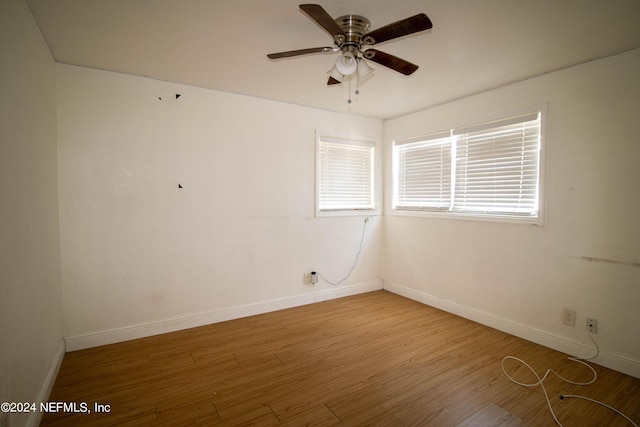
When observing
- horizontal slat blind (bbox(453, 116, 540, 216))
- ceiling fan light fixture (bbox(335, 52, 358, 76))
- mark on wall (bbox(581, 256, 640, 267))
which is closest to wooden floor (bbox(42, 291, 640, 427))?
mark on wall (bbox(581, 256, 640, 267))

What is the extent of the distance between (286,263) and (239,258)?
593 millimetres

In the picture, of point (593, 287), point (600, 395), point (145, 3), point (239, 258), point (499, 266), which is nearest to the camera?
point (145, 3)

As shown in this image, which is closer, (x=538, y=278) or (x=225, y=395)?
(x=225, y=395)

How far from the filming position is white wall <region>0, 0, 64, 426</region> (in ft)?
4.82

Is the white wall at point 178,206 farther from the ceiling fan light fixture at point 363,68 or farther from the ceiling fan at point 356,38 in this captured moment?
the ceiling fan light fixture at point 363,68

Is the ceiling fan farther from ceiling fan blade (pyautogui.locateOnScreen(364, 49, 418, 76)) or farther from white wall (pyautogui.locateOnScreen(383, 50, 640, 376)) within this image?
white wall (pyautogui.locateOnScreen(383, 50, 640, 376))

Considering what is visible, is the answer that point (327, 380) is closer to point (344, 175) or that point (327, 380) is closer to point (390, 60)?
point (390, 60)

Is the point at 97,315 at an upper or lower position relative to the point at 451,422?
upper

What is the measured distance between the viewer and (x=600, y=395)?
207cm

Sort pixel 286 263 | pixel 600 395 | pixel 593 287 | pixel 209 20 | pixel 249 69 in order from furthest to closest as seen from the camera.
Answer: pixel 286 263 < pixel 249 69 < pixel 593 287 < pixel 600 395 < pixel 209 20

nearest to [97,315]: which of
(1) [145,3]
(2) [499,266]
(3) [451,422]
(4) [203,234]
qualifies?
(4) [203,234]

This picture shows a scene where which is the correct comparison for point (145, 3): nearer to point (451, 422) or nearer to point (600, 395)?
point (451, 422)

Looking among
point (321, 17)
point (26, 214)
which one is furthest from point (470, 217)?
point (26, 214)

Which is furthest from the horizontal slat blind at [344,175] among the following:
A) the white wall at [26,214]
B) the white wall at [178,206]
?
the white wall at [26,214]
